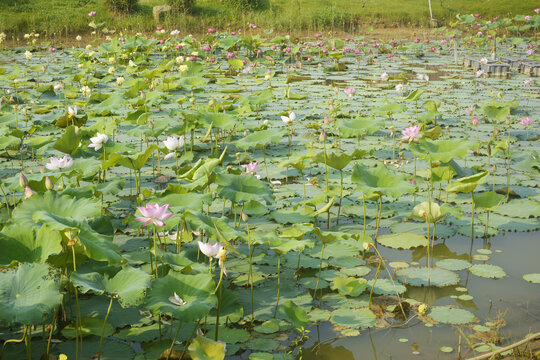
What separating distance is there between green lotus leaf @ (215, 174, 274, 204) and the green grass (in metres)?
11.3

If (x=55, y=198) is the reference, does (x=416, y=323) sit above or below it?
below

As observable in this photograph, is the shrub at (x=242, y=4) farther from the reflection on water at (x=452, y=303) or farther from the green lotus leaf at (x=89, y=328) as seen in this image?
the green lotus leaf at (x=89, y=328)

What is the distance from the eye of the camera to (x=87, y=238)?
1.89 meters

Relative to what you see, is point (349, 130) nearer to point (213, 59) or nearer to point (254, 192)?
point (254, 192)

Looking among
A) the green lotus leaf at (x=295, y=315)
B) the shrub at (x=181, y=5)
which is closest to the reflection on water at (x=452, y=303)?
the green lotus leaf at (x=295, y=315)

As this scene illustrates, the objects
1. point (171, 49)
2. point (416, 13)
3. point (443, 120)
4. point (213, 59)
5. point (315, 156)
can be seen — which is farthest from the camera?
point (416, 13)

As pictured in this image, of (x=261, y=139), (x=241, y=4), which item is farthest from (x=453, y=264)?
(x=241, y=4)

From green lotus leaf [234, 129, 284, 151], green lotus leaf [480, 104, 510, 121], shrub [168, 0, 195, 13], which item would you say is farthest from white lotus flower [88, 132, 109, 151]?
shrub [168, 0, 195, 13]

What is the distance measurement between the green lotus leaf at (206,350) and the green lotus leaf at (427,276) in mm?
1201

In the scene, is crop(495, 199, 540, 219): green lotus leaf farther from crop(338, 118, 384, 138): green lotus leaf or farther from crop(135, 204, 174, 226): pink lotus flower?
crop(135, 204, 174, 226): pink lotus flower

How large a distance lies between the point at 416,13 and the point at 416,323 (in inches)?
685

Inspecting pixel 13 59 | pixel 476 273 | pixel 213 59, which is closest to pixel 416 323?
pixel 476 273

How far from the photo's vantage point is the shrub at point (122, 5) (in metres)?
15.1

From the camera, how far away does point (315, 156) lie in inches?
127
